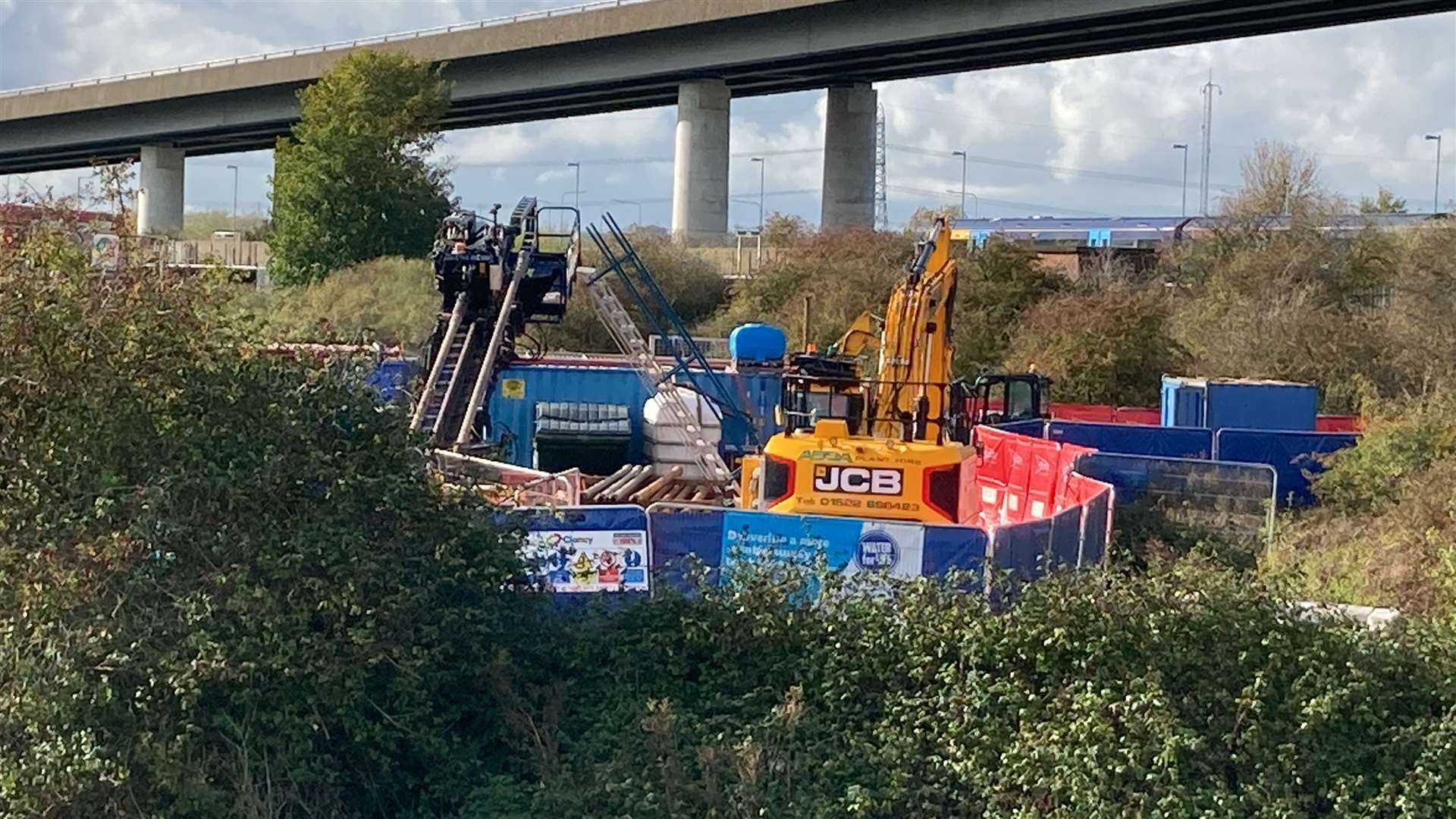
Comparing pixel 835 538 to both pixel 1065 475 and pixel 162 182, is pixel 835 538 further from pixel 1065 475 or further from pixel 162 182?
pixel 162 182

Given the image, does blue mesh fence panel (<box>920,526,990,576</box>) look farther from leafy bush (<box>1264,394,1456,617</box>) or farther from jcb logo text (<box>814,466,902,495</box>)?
jcb logo text (<box>814,466,902,495</box>)

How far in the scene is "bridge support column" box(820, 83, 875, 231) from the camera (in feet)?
206

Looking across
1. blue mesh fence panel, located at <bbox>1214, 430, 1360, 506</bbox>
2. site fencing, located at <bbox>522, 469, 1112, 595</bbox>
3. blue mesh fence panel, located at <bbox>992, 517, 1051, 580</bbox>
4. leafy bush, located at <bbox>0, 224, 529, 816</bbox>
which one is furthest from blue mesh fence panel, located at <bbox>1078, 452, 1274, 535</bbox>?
leafy bush, located at <bbox>0, 224, 529, 816</bbox>

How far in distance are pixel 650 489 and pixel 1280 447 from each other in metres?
11.1

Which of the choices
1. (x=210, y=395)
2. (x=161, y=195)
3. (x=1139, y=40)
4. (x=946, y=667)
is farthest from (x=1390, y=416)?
(x=161, y=195)

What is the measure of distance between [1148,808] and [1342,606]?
3.33 meters

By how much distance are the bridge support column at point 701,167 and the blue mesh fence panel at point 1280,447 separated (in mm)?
36436

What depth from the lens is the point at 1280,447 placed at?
27594mm

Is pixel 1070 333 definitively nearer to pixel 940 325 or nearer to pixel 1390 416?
pixel 1390 416

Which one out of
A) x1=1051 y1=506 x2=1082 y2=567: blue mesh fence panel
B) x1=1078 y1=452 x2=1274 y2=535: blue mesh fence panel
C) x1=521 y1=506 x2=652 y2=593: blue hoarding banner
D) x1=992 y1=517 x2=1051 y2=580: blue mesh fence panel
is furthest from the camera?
x1=1078 y1=452 x2=1274 y2=535: blue mesh fence panel

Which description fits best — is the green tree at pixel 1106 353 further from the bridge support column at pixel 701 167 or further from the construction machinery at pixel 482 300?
the bridge support column at pixel 701 167

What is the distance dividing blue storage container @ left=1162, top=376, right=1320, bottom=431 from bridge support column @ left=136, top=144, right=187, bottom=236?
2390 inches

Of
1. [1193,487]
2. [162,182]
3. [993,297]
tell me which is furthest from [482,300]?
[162,182]

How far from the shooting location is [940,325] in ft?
69.2
